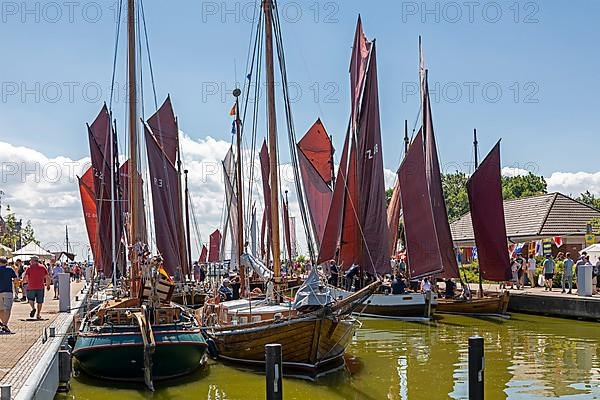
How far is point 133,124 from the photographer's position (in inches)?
718

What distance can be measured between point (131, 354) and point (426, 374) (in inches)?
239

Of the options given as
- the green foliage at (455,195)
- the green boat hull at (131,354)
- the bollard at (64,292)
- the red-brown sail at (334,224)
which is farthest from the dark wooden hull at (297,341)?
the green foliage at (455,195)

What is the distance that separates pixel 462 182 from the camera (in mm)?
90562

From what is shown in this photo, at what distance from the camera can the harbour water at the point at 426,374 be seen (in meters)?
14.2

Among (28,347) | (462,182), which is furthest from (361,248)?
(462,182)

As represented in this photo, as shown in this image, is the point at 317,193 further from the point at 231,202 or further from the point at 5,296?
the point at 5,296

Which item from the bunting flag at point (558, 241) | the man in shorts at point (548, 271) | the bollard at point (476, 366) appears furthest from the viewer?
the bunting flag at point (558, 241)

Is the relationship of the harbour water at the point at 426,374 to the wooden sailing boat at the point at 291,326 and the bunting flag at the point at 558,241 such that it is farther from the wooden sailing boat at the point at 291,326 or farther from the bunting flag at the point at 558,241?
the bunting flag at the point at 558,241

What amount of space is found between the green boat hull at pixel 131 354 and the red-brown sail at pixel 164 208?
10383mm

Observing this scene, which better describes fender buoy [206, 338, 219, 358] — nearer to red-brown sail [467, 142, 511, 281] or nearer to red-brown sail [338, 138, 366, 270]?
red-brown sail [338, 138, 366, 270]

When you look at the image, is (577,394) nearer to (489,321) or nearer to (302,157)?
(489,321)

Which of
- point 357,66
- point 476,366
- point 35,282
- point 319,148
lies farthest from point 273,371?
point 319,148

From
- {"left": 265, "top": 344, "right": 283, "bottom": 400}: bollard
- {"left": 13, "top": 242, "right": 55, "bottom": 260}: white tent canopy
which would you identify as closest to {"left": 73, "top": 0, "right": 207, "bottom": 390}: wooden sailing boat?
{"left": 265, "top": 344, "right": 283, "bottom": 400}: bollard

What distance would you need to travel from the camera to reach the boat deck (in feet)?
36.6
